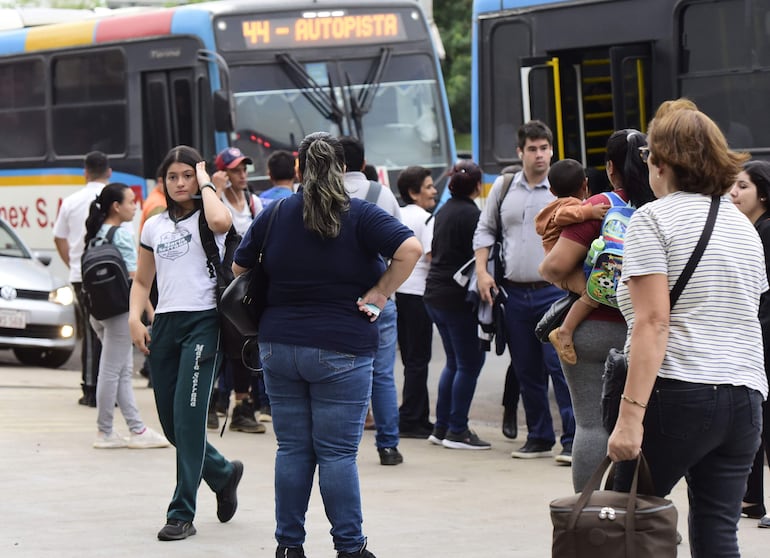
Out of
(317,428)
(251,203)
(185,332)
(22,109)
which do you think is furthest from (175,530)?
(22,109)

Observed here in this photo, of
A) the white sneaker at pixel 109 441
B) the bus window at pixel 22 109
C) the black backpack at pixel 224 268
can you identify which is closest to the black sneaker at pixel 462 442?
the white sneaker at pixel 109 441

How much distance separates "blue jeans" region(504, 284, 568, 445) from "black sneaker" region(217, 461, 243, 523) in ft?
7.69

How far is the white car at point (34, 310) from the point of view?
13.9 m

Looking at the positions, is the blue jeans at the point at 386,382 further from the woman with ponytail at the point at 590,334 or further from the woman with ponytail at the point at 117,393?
the woman with ponytail at the point at 590,334

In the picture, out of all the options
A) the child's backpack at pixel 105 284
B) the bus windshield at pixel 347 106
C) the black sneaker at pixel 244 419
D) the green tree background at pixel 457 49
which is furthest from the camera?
the green tree background at pixel 457 49

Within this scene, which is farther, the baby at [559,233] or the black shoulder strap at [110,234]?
the black shoulder strap at [110,234]

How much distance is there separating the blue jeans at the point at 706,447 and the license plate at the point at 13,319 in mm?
10095

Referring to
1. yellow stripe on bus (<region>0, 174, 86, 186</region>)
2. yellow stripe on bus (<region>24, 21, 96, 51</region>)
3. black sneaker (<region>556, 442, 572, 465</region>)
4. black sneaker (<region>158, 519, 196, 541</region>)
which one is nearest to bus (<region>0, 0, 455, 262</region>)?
yellow stripe on bus (<region>24, 21, 96, 51</region>)

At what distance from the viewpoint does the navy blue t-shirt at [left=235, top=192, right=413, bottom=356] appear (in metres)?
5.75

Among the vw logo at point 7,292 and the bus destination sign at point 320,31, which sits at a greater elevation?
the bus destination sign at point 320,31

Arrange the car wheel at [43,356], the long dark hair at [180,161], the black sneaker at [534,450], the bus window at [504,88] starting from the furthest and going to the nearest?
1. the car wheel at [43,356]
2. the bus window at [504,88]
3. the black sneaker at [534,450]
4. the long dark hair at [180,161]

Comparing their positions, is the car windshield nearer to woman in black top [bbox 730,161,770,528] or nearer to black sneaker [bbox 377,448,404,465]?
black sneaker [bbox 377,448,404,465]

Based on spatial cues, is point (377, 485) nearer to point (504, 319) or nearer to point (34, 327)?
point (504, 319)

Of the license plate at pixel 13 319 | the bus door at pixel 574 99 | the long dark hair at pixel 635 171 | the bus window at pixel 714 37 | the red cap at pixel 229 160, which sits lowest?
the license plate at pixel 13 319
